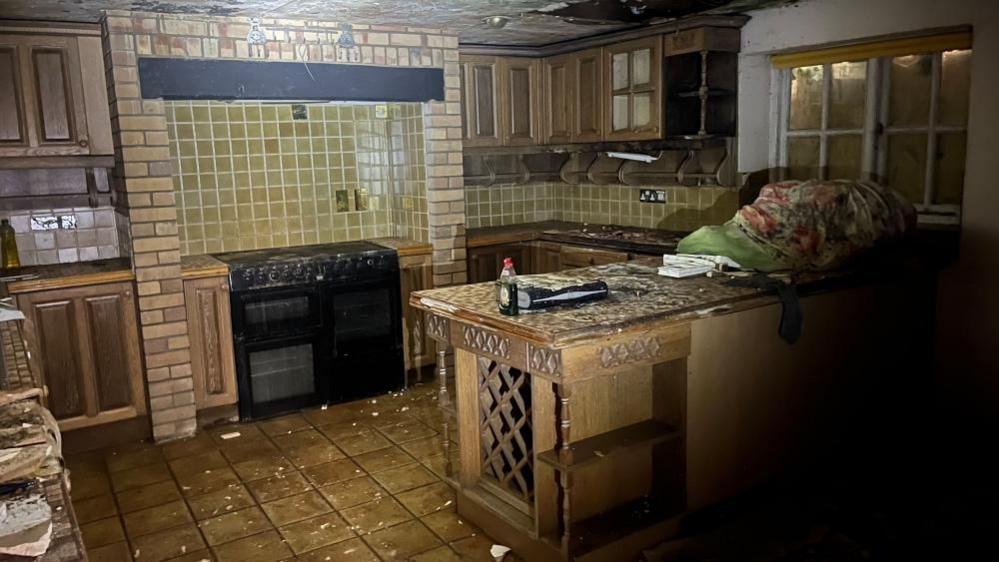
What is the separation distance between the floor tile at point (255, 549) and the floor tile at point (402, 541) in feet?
1.10

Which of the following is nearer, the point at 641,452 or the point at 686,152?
the point at 641,452

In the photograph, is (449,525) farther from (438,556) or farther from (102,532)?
(102,532)

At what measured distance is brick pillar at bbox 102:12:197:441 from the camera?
3.90 meters

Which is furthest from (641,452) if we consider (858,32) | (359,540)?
(858,32)

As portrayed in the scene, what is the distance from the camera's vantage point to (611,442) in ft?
9.00

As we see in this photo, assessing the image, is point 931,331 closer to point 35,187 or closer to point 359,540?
point 359,540

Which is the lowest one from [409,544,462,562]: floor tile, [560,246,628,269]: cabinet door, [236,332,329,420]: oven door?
[409,544,462,562]: floor tile

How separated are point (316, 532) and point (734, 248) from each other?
2.21 m

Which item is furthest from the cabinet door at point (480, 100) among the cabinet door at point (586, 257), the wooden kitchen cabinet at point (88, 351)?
the wooden kitchen cabinet at point (88, 351)

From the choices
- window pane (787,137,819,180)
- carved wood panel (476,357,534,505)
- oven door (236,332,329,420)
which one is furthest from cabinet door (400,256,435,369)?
window pane (787,137,819,180)

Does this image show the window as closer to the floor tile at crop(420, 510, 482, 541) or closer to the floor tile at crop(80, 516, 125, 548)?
the floor tile at crop(420, 510, 482, 541)

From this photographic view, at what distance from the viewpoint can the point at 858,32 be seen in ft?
13.4

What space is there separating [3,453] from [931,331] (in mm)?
4090

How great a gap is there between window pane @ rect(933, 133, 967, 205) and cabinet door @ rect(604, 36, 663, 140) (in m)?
1.60
